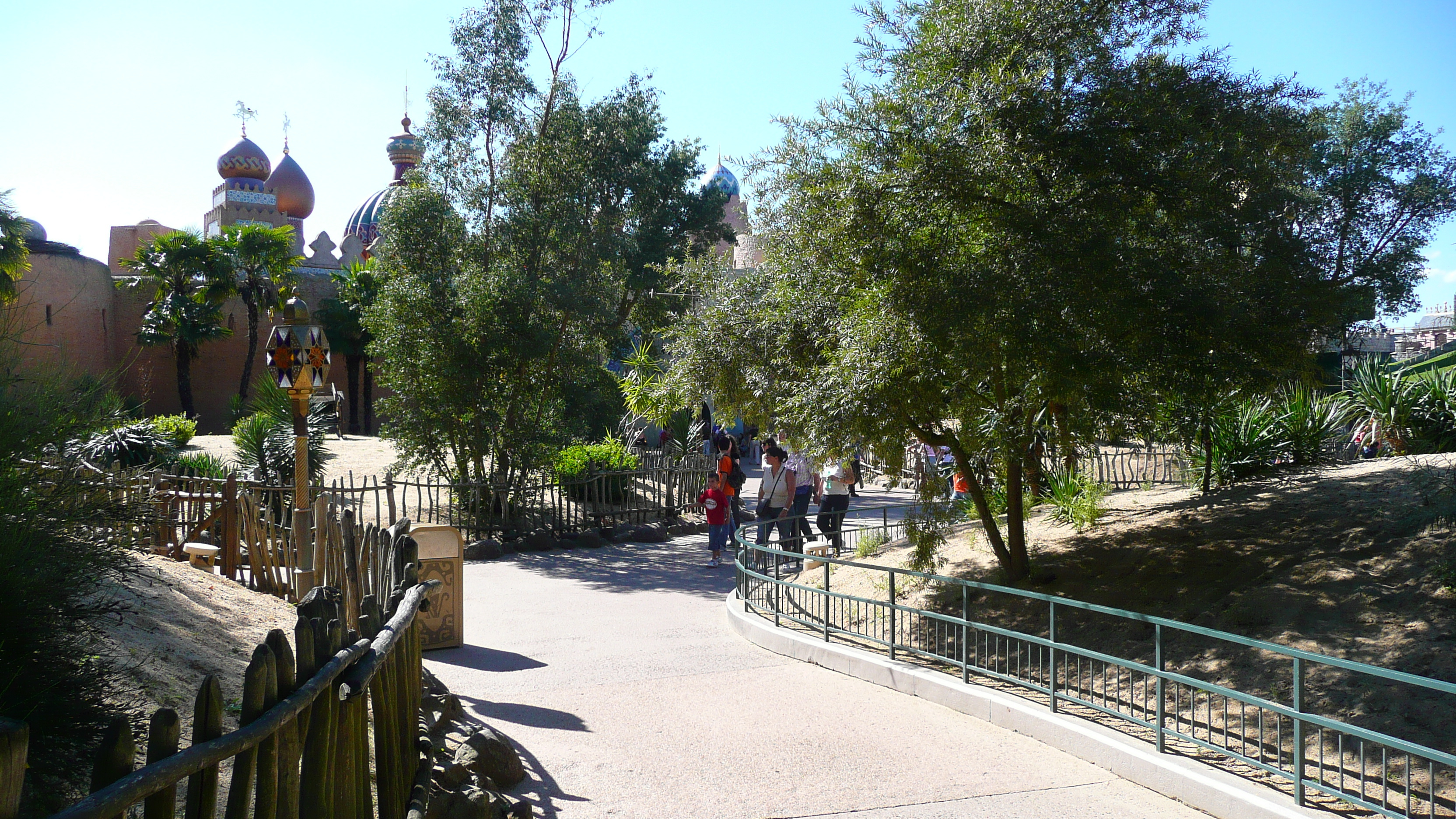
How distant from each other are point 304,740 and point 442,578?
19.1ft

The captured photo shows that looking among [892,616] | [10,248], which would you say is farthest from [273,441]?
[892,616]

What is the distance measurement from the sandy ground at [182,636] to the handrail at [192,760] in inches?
46.8

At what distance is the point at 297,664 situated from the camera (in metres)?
3.05

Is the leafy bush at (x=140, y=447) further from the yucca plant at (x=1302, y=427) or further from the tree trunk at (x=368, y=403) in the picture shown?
the tree trunk at (x=368, y=403)

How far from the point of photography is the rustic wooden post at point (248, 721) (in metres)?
2.41

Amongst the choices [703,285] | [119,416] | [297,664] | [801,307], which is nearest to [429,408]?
[703,285]

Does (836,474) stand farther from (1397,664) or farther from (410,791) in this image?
(410,791)

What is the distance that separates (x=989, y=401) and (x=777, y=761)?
148 inches

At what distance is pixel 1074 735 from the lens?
18.5 ft

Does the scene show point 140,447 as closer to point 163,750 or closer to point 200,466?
point 200,466

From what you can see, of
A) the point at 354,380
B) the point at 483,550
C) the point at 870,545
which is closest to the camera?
the point at 870,545

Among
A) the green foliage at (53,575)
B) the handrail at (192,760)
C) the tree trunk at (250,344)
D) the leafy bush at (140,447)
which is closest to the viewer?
the handrail at (192,760)

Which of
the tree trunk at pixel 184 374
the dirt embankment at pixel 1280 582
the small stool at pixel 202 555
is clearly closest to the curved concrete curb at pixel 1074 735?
the dirt embankment at pixel 1280 582

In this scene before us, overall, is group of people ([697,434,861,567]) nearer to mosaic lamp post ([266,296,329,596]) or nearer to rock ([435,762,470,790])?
mosaic lamp post ([266,296,329,596])
